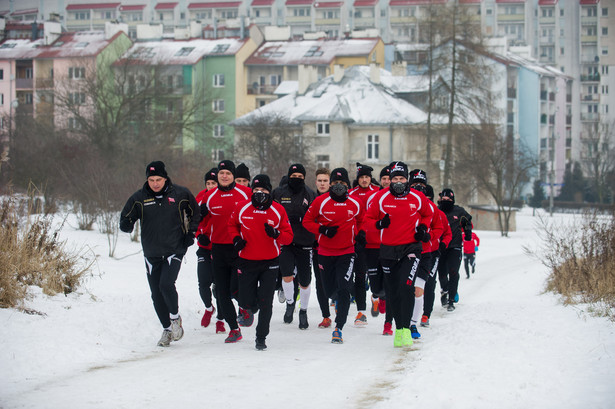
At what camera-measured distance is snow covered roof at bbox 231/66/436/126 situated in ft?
227

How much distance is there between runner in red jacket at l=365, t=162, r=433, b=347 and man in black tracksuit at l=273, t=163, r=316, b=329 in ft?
6.49

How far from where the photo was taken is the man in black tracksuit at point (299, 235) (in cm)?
1294

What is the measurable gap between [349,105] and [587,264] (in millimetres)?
56623

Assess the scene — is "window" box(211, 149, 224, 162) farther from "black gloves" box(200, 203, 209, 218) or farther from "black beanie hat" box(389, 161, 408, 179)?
"black beanie hat" box(389, 161, 408, 179)

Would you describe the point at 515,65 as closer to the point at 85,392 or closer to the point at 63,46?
the point at 63,46

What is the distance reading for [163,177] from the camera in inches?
425

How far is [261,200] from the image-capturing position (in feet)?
35.4

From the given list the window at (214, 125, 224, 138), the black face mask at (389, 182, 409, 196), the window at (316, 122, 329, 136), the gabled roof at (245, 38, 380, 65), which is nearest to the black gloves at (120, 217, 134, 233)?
the black face mask at (389, 182, 409, 196)

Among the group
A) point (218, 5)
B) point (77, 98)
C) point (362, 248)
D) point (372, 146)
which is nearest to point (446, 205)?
point (362, 248)

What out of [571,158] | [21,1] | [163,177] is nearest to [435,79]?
[163,177]

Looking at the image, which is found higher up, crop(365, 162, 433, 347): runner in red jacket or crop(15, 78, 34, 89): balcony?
crop(15, 78, 34, 89): balcony

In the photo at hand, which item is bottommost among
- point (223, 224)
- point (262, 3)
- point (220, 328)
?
point (220, 328)

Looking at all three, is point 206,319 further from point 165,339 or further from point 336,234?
point 336,234

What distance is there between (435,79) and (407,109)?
1766 cm
